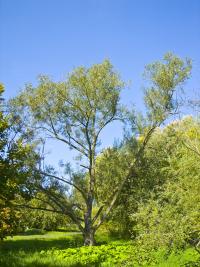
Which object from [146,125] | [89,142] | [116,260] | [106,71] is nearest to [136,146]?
[146,125]

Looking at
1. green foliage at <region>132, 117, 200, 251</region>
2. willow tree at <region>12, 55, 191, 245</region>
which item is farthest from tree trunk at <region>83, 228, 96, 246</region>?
green foliage at <region>132, 117, 200, 251</region>

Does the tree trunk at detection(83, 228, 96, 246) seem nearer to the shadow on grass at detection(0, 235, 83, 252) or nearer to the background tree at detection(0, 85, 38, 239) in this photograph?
the shadow on grass at detection(0, 235, 83, 252)

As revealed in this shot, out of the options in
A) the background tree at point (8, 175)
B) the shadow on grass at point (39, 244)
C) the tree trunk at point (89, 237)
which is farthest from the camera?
the tree trunk at point (89, 237)

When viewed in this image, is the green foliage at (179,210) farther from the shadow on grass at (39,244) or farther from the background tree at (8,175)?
the shadow on grass at (39,244)

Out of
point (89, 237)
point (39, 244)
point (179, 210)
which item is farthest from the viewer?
point (39, 244)

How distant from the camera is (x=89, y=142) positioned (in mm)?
30594

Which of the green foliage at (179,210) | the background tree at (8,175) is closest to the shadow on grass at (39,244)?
the background tree at (8,175)

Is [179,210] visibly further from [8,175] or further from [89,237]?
[89,237]

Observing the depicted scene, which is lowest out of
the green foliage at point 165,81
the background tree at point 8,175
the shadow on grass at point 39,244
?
the shadow on grass at point 39,244

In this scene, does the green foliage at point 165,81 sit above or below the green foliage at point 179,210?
above

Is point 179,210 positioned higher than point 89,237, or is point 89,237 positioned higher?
point 179,210

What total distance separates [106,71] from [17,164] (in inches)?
523

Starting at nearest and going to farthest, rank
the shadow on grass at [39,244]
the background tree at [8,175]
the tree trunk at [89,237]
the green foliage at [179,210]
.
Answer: the green foliage at [179,210] < the background tree at [8,175] < the shadow on grass at [39,244] < the tree trunk at [89,237]

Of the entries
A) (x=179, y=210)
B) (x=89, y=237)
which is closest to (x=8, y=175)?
(x=179, y=210)
